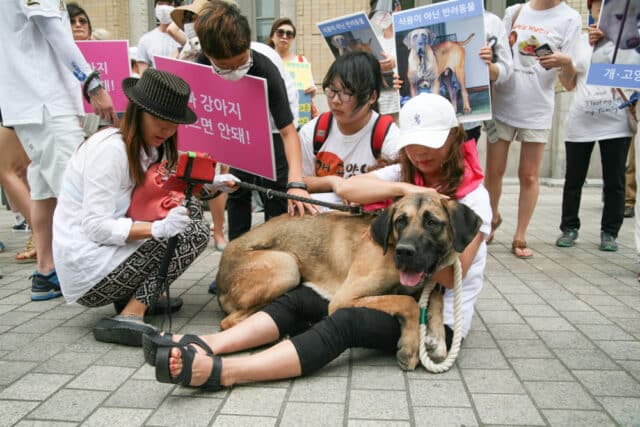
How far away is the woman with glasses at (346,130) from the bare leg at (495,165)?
228cm

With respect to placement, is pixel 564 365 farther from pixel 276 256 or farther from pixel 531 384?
pixel 276 256

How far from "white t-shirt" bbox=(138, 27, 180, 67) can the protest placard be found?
1575 mm

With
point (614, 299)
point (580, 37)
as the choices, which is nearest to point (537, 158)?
point (580, 37)

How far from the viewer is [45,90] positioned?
398 cm

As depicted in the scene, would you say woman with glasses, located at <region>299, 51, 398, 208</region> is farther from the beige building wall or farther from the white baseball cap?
the beige building wall

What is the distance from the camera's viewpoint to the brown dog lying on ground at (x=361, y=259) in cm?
260

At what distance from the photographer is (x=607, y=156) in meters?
5.70

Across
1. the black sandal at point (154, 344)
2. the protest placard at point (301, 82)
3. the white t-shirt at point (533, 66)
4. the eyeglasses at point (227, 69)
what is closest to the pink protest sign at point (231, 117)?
the eyeglasses at point (227, 69)

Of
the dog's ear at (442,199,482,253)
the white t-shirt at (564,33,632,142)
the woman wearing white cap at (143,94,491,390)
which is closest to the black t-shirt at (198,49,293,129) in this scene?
the woman wearing white cap at (143,94,491,390)

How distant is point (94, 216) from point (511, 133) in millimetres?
4330

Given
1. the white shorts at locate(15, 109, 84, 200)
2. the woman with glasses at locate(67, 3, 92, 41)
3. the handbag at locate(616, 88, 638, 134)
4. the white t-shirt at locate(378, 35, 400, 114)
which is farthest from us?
the white t-shirt at locate(378, 35, 400, 114)

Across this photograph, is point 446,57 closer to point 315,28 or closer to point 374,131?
point 374,131

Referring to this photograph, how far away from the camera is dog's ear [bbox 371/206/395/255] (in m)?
2.75

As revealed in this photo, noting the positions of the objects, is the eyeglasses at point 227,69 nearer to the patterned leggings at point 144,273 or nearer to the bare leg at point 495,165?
the patterned leggings at point 144,273
